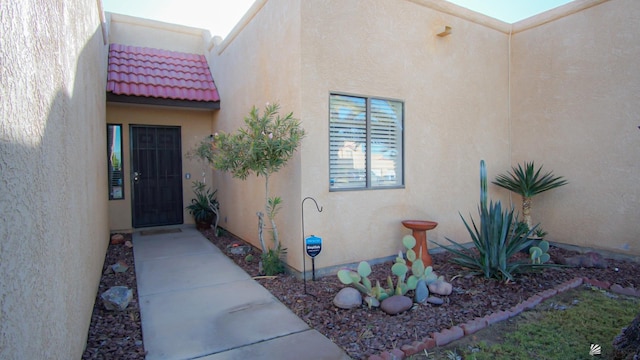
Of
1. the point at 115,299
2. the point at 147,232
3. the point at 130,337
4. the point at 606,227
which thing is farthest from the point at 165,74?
the point at 606,227

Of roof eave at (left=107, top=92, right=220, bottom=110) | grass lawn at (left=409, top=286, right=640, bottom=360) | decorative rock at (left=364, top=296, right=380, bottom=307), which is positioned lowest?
grass lawn at (left=409, top=286, right=640, bottom=360)

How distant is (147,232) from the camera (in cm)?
945

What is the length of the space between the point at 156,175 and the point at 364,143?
6.42m

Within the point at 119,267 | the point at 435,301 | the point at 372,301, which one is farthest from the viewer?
the point at 119,267

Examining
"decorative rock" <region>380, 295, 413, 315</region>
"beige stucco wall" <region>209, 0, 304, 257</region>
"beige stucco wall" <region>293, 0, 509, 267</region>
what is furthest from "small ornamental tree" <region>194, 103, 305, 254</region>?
"decorative rock" <region>380, 295, 413, 315</region>

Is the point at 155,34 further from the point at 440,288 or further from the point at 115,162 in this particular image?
the point at 440,288

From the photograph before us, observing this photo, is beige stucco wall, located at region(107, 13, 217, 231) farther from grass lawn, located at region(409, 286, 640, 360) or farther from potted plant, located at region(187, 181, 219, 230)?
grass lawn, located at region(409, 286, 640, 360)

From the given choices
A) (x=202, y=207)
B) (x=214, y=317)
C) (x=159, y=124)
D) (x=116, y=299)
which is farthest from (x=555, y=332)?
(x=159, y=124)

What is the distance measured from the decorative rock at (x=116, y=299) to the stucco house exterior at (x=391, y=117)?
187 mm

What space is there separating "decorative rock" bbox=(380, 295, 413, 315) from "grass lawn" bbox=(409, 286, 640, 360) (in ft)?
2.51

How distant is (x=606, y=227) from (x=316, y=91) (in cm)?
628

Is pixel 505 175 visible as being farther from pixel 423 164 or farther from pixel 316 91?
pixel 316 91

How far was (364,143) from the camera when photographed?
6.31m

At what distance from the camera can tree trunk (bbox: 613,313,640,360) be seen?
3.00 metres
